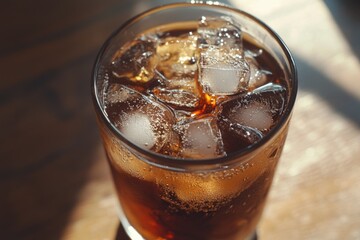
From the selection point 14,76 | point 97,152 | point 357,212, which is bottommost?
point 357,212

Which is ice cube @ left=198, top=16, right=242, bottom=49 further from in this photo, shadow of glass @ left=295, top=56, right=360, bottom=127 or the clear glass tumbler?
shadow of glass @ left=295, top=56, right=360, bottom=127

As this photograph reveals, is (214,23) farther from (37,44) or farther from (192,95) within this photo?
(37,44)

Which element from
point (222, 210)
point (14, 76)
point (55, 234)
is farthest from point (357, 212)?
point (14, 76)

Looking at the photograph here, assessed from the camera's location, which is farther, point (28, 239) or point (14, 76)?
point (14, 76)

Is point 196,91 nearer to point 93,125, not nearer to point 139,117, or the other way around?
point 139,117

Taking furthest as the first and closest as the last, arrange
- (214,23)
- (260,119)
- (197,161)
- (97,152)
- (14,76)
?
(14,76)
(97,152)
(214,23)
(260,119)
(197,161)

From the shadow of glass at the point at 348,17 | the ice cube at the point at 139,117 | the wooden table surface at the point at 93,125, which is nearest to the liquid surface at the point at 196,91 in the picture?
the ice cube at the point at 139,117
